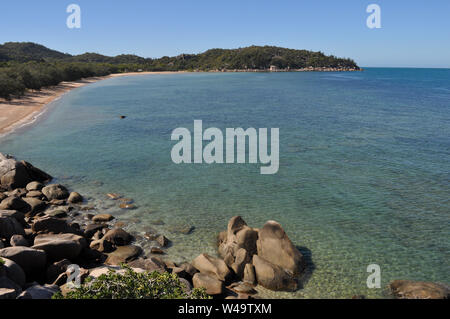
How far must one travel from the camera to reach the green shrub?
9.30 metres

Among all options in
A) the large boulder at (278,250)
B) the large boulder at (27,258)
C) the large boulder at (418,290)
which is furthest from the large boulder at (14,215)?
the large boulder at (418,290)

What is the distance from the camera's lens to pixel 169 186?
2602 cm

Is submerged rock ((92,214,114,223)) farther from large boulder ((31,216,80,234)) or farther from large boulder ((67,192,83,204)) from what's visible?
large boulder ((67,192,83,204))

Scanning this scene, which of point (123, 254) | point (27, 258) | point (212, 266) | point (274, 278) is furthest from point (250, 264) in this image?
point (27, 258)

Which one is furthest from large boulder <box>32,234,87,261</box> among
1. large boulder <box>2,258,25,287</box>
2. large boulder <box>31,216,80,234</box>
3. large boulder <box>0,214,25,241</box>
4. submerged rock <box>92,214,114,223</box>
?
submerged rock <box>92,214,114,223</box>

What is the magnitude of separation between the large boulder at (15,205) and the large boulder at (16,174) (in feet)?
14.2

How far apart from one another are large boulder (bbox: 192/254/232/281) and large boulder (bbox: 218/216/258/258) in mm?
861

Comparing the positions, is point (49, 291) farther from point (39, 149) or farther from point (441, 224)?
point (39, 149)

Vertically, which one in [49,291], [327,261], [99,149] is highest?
[99,149]

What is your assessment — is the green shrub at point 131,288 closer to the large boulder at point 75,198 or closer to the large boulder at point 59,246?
the large boulder at point 59,246

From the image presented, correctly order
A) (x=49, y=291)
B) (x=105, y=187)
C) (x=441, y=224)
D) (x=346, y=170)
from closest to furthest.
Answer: (x=49, y=291), (x=441, y=224), (x=105, y=187), (x=346, y=170)

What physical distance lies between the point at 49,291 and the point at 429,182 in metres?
28.3
